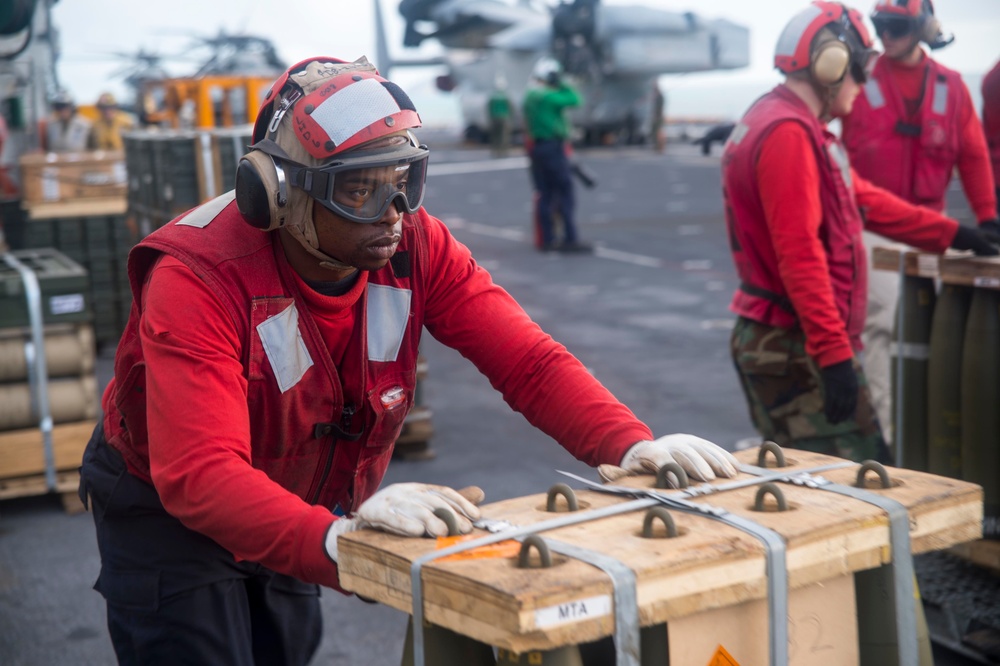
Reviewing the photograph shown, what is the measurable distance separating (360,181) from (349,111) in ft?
0.47

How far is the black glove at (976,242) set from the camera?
453cm

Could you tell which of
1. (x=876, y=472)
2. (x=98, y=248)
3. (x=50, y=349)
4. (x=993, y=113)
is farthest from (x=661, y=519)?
(x=98, y=248)

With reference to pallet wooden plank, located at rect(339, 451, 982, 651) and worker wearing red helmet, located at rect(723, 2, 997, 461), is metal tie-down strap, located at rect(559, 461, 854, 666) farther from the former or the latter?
worker wearing red helmet, located at rect(723, 2, 997, 461)

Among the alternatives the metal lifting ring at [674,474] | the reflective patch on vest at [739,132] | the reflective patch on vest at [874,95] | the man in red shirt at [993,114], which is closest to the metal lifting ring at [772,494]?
the metal lifting ring at [674,474]

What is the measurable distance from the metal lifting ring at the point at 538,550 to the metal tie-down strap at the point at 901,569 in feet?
2.21

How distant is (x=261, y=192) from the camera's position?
2.41 meters

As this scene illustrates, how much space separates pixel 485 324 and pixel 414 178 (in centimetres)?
41

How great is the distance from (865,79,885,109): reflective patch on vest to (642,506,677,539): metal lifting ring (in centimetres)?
459

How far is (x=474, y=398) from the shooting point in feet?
27.3

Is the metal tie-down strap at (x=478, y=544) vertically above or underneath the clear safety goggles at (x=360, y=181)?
underneath

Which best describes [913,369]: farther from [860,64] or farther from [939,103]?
[939,103]

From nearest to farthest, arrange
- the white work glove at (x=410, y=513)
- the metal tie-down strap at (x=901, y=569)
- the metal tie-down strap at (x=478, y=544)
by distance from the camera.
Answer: the metal tie-down strap at (x=478, y=544), the white work glove at (x=410, y=513), the metal tie-down strap at (x=901, y=569)

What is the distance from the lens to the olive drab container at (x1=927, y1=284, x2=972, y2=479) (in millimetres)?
4637

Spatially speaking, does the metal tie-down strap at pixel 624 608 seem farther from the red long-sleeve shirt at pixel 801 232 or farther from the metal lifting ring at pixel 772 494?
the red long-sleeve shirt at pixel 801 232
